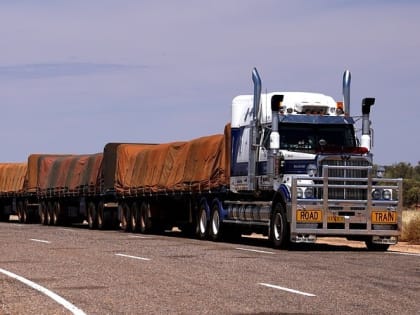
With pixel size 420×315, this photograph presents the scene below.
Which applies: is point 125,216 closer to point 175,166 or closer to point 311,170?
point 175,166

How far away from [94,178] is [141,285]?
27.6 m

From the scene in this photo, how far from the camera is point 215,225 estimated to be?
30.9m

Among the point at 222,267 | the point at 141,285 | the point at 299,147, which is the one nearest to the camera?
the point at 141,285

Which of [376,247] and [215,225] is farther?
[215,225]

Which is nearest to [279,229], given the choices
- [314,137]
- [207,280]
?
[314,137]

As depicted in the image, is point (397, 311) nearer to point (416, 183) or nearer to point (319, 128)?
point (319, 128)

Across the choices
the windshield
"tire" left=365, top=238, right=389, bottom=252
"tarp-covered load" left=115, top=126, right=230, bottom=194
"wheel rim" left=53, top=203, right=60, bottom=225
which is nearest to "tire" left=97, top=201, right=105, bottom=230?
"tarp-covered load" left=115, top=126, right=230, bottom=194

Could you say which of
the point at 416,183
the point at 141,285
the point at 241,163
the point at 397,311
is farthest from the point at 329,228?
the point at 416,183

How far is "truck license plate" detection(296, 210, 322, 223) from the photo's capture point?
25172mm

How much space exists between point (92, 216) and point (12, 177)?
14882mm

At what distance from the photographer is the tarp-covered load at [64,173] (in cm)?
4412

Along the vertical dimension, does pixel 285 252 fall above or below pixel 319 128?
below

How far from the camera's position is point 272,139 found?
26.2 meters

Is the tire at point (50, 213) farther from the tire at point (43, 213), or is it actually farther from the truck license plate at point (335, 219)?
the truck license plate at point (335, 219)
